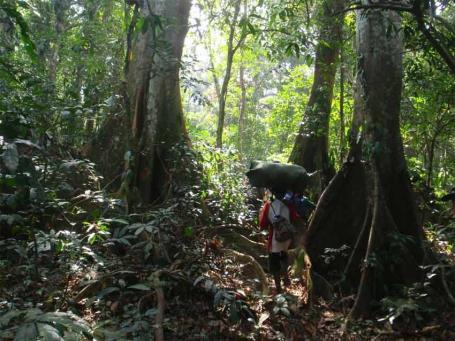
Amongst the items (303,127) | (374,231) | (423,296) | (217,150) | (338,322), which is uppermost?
(303,127)

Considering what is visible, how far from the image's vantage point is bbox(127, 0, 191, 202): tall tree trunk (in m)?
7.29

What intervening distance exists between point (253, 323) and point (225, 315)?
1.07 feet

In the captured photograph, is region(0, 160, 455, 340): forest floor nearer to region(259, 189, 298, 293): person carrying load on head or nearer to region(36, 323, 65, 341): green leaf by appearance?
region(259, 189, 298, 293): person carrying load on head

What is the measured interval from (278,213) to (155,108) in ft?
9.55

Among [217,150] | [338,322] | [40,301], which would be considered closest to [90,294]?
[40,301]

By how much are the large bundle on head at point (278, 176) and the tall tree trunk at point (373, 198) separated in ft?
1.54

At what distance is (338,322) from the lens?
5.18 meters

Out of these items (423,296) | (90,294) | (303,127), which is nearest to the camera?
(90,294)

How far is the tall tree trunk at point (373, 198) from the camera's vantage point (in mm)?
5625

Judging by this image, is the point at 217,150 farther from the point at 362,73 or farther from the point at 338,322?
the point at 338,322

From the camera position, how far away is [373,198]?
237 inches

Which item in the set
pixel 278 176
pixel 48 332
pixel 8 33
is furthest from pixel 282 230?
pixel 8 33

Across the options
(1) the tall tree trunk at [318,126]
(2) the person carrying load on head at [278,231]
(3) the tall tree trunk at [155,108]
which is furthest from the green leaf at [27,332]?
(1) the tall tree trunk at [318,126]

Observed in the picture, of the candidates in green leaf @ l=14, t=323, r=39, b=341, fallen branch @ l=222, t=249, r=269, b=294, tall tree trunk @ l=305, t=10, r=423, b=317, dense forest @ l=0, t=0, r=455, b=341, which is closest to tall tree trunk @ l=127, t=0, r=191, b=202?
dense forest @ l=0, t=0, r=455, b=341
